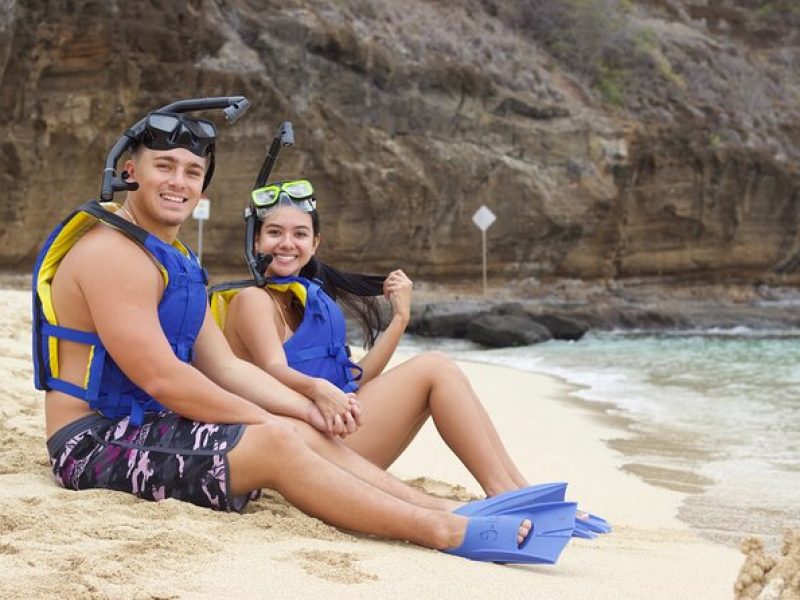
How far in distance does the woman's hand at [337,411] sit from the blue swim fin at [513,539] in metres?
0.50

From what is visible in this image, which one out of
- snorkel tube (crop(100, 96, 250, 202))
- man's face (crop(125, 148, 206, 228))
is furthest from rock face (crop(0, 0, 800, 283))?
man's face (crop(125, 148, 206, 228))

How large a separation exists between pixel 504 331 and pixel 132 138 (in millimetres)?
16291

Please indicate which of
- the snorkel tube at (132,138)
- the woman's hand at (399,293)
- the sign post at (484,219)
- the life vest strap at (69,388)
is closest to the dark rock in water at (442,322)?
the sign post at (484,219)

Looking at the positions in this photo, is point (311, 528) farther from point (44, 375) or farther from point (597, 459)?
point (597, 459)

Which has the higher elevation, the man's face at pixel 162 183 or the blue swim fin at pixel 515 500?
the man's face at pixel 162 183

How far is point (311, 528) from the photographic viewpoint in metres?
2.80

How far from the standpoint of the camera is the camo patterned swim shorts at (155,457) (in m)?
2.84

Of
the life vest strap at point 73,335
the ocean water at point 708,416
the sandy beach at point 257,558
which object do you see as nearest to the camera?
the sandy beach at point 257,558

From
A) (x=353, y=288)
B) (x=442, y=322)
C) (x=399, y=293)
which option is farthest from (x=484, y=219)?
(x=399, y=293)

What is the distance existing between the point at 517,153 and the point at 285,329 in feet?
73.7

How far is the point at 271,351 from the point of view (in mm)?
3422

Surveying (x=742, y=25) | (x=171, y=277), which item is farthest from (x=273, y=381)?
(x=742, y=25)

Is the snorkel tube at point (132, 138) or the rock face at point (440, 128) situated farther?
the rock face at point (440, 128)

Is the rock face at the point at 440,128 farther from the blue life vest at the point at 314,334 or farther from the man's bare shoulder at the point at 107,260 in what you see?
the man's bare shoulder at the point at 107,260
